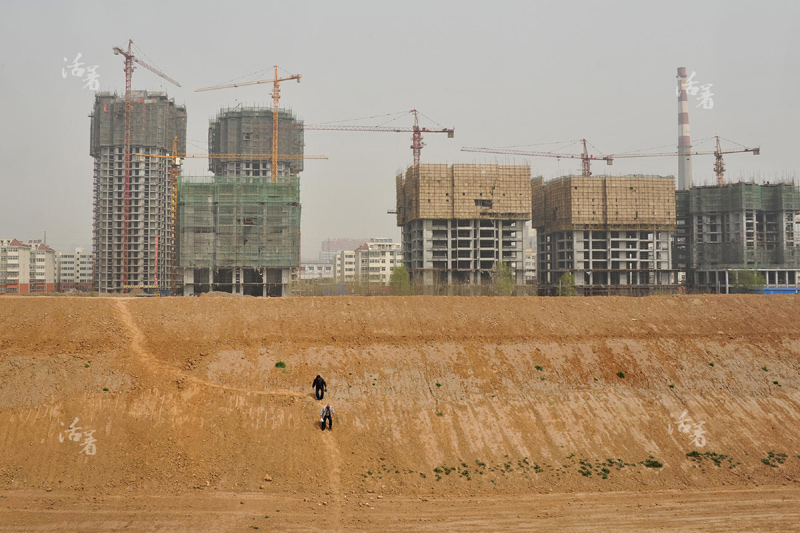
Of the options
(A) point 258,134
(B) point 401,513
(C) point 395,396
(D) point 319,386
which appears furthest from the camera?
(A) point 258,134

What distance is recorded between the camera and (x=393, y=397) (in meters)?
44.9

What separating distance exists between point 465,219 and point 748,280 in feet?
239

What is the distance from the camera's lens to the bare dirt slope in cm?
3766

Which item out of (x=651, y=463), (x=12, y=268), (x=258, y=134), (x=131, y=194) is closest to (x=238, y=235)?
(x=131, y=194)

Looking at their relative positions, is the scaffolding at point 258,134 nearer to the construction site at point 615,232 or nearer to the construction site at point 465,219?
the construction site at point 465,219

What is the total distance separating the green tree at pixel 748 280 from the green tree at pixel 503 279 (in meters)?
58.3

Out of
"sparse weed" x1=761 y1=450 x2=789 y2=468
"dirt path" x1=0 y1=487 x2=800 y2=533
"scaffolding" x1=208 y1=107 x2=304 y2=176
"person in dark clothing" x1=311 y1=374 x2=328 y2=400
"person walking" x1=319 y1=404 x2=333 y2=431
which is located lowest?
"dirt path" x1=0 y1=487 x2=800 y2=533

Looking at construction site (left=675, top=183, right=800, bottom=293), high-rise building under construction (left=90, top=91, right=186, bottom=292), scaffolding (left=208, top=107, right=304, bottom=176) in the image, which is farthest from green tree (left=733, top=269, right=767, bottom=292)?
high-rise building under construction (left=90, top=91, right=186, bottom=292)

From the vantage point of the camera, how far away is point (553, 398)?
46.6 m

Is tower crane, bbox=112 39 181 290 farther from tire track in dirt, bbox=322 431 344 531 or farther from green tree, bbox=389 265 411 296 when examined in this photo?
tire track in dirt, bbox=322 431 344 531

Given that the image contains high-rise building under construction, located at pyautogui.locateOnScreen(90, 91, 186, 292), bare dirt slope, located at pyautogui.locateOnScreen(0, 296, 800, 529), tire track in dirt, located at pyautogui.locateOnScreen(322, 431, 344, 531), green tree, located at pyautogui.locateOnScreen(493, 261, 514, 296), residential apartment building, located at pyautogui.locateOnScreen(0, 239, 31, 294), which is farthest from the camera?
residential apartment building, located at pyautogui.locateOnScreen(0, 239, 31, 294)

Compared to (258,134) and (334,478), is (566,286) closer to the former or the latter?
(258,134)

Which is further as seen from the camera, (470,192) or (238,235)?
(470,192)

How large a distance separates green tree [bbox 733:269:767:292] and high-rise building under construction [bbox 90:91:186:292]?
5941 inches
